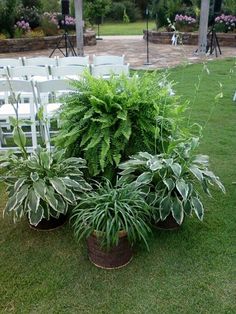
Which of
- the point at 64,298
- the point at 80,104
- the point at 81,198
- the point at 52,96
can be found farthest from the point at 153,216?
the point at 52,96

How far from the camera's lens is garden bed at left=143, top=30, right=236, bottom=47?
1178 centimetres

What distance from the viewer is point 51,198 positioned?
2.51 metres

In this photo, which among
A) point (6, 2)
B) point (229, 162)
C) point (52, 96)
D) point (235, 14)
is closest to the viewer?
point (229, 162)

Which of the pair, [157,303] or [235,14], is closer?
[157,303]

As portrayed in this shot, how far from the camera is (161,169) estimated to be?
256cm

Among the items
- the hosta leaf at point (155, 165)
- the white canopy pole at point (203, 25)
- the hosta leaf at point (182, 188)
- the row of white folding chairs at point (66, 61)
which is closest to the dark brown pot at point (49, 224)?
the hosta leaf at point (155, 165)

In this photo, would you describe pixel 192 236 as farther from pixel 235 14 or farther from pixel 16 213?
pixel 235 14

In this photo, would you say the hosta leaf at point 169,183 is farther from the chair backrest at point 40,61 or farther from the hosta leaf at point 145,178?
the chair backrest at point 40,61

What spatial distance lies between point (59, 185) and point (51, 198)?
10 cm

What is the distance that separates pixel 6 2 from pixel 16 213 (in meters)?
11.1

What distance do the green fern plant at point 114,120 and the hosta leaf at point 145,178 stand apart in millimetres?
214

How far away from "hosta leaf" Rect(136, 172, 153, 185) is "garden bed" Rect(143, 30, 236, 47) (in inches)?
412

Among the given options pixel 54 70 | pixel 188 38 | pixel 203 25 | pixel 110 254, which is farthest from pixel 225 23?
pixel 110 254

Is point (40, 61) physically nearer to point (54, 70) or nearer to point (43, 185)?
point (54, 70)
